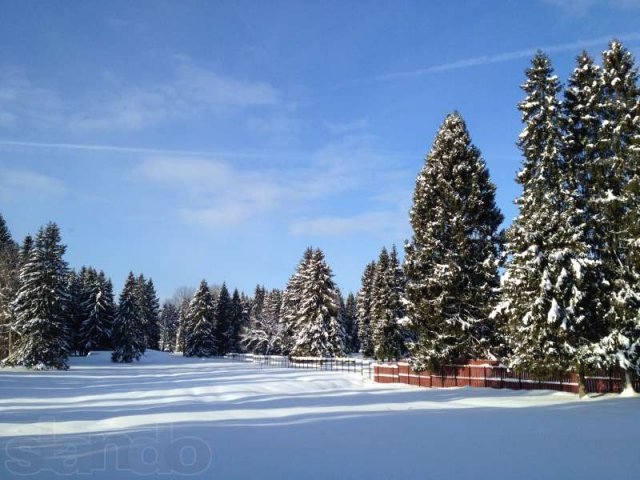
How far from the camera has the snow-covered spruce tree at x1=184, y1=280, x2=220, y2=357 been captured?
81312 mm

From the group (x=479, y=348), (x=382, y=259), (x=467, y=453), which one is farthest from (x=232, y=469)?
(x=382, y=259)

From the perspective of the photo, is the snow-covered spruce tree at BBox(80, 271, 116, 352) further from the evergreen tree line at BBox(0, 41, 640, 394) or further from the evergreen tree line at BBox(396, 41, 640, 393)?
the evergreen tree line at BBox(396, 41, 640, 393)

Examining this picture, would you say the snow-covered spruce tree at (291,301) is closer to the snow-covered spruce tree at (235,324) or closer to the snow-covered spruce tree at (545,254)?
the snow-covered spruce tree at (235,324)

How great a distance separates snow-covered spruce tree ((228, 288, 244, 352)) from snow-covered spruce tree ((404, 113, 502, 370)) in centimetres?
6475

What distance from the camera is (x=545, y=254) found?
22.4m

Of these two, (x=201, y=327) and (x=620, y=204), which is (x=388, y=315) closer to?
(x=620, y=204)

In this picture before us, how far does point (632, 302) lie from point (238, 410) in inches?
626

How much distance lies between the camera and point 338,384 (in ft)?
104

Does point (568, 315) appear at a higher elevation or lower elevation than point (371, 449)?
higher

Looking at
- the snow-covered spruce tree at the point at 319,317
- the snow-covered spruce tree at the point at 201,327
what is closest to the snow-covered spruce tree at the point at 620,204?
the snow-covered spruce tree at the point at 319,317

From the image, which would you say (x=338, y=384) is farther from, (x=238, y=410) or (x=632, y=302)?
(x=632, y=302)

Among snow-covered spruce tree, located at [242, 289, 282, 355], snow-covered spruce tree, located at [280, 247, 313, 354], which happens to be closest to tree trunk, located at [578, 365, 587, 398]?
snow-covered spruce tree, located at [280, 247, 313, 354]

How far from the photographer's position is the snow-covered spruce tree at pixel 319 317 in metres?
58.0

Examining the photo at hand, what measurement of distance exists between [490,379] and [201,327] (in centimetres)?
6132
